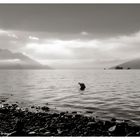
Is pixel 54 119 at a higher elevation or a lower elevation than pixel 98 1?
lower

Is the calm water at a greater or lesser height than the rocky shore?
greater

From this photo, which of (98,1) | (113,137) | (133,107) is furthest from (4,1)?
(133,107)

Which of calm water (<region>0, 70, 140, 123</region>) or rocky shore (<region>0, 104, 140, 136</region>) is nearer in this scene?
rocky shore (<region>0, 104, 140, 136</region>)

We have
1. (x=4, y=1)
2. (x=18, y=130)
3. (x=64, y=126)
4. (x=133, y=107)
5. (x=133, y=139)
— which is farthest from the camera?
(x=133, y=107)

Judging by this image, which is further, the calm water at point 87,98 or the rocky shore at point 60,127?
the calm water at point 87,98

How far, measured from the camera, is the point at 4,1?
16.1 meters

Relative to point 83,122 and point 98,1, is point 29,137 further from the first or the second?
point 98,1

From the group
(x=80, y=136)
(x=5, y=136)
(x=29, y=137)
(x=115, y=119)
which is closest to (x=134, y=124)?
(x=115, y=119)

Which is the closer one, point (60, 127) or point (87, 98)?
point (60, 127)

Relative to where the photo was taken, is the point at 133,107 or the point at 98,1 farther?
the point at 133,107

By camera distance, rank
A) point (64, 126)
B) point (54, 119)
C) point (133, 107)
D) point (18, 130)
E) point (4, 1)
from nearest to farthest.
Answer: point (18, 130), point (64, 126), point (4, 1), point (54, 119), point (133, 107)

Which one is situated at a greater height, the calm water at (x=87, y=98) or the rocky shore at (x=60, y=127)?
the calm water at (x=87, y=98)

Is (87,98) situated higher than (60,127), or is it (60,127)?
(87,98)

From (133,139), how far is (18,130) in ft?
23.2
